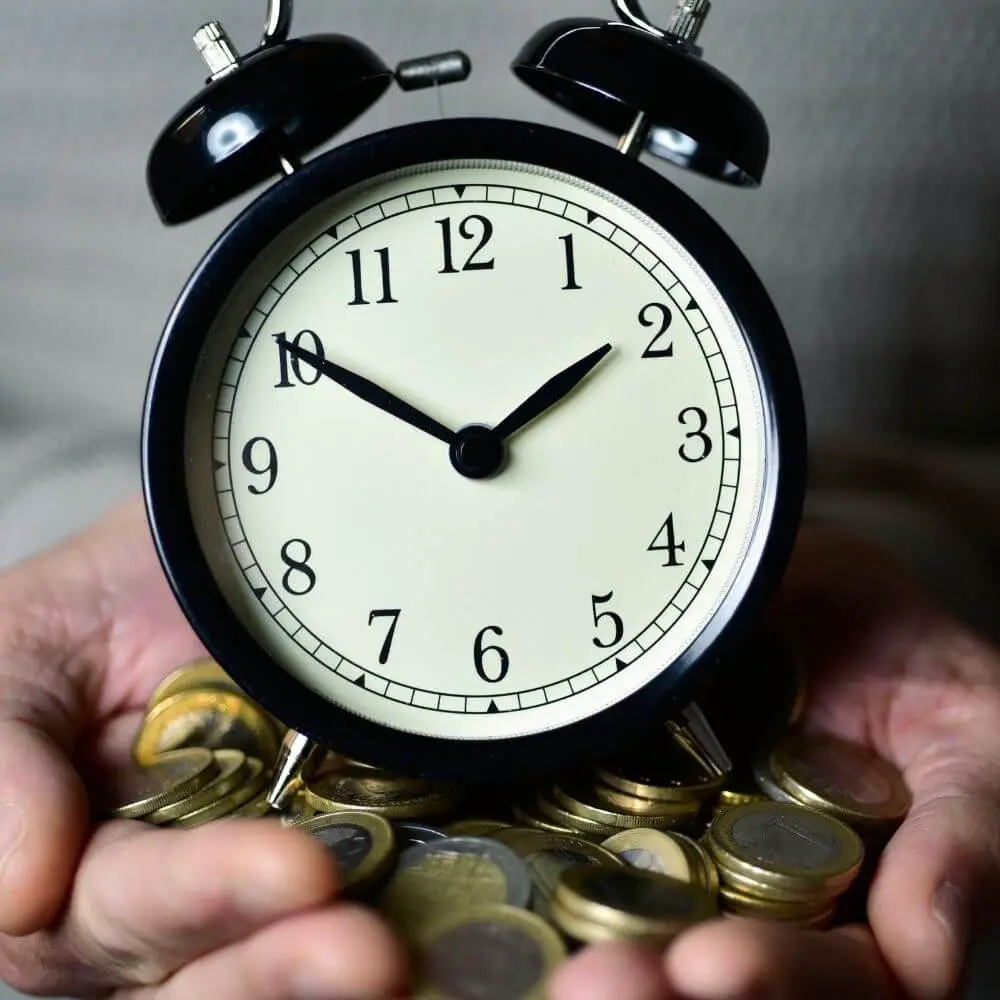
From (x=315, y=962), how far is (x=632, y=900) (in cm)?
18

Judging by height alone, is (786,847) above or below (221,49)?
below

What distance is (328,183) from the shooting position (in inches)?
30.3

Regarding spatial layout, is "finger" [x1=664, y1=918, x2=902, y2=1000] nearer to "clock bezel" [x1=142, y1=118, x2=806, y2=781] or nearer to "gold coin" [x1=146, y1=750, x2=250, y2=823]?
"clock bezel" [x1=142, y1=118, x2=806, y2=781]

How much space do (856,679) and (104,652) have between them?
2.09 feet

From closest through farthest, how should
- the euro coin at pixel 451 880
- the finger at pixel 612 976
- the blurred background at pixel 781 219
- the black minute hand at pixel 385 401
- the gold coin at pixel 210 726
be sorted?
the finger at pixel 612 976 → the euro coin at pixel 451 880 → the black minute hand at pixel 385 401 → the gold coin at pixel 210 726 → the blurred background at pixel 781 219

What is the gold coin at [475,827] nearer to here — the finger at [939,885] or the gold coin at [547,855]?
the gold coin at [547,855]

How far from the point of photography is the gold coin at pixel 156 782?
81cm

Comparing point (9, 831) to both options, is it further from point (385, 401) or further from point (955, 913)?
point (955, 913)

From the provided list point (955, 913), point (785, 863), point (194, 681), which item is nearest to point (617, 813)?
point (785, 863)

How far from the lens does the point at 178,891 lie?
0.64m

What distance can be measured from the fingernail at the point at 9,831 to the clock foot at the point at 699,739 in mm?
426

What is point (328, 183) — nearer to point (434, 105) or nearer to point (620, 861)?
point (620, 861)

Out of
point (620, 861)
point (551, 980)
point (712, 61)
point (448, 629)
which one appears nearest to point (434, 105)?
point (712, 61)

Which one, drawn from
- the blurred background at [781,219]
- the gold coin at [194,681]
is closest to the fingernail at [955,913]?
the gold coin at [194,681]
